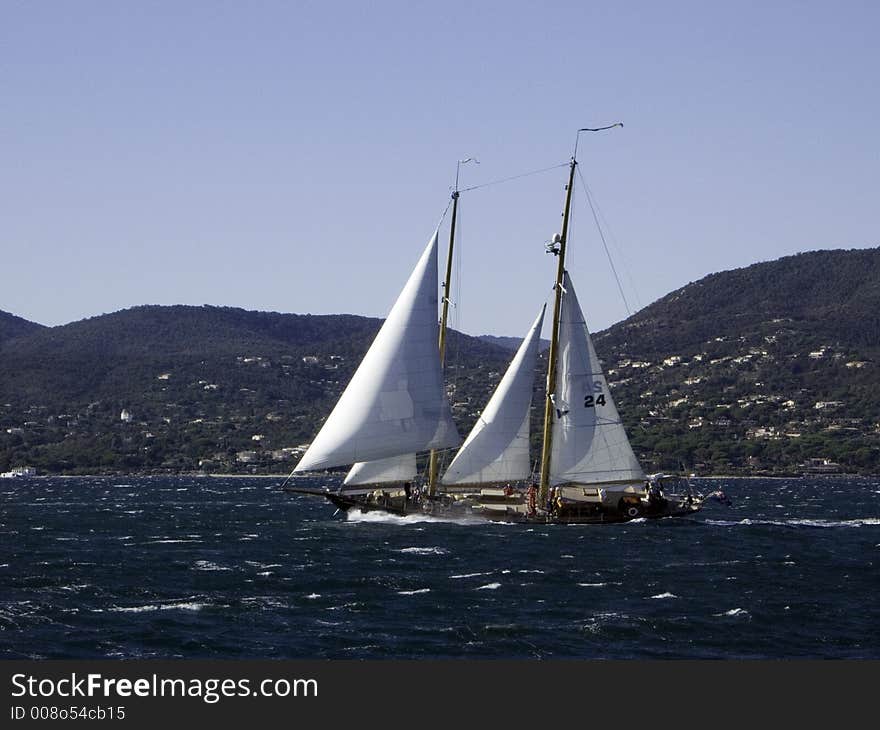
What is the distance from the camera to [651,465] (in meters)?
193

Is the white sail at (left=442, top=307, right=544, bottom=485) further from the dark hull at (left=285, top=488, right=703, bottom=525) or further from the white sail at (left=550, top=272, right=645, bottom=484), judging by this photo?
the dark hull at (left=285, top=488, right=703, bottom=525)

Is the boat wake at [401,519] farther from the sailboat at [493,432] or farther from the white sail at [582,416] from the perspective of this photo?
the white sail at [582,416]

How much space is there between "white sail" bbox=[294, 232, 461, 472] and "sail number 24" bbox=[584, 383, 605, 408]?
615cm

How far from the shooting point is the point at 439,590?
44969 millimetres

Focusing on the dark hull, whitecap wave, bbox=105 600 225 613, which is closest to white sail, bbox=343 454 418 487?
the dark hull

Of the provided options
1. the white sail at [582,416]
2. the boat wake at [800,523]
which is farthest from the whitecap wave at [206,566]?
the boat wake at [800,523]

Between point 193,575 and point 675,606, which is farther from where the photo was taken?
point 193,575

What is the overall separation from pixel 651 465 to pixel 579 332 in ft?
406

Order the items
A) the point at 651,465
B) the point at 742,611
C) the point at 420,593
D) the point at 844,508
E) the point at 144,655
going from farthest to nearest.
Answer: the point at 651,465
the point at 844,508
the point at 420,593
the point at 742,611
the point at 144,655

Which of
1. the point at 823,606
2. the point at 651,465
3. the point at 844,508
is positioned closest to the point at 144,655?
the point at 823,606

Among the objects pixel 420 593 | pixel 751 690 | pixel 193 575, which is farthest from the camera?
pixel 193 575

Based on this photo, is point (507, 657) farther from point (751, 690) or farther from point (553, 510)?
point (553, 510)

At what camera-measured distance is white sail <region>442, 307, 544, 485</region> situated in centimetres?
7088

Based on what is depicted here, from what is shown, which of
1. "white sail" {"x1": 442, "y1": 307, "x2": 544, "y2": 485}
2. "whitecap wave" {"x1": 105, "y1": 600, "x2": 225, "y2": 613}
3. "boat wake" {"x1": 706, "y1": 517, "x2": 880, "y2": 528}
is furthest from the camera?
"boat wake" {"x1": 706, "y1": 517, "x2": 880, "y2": 528}
